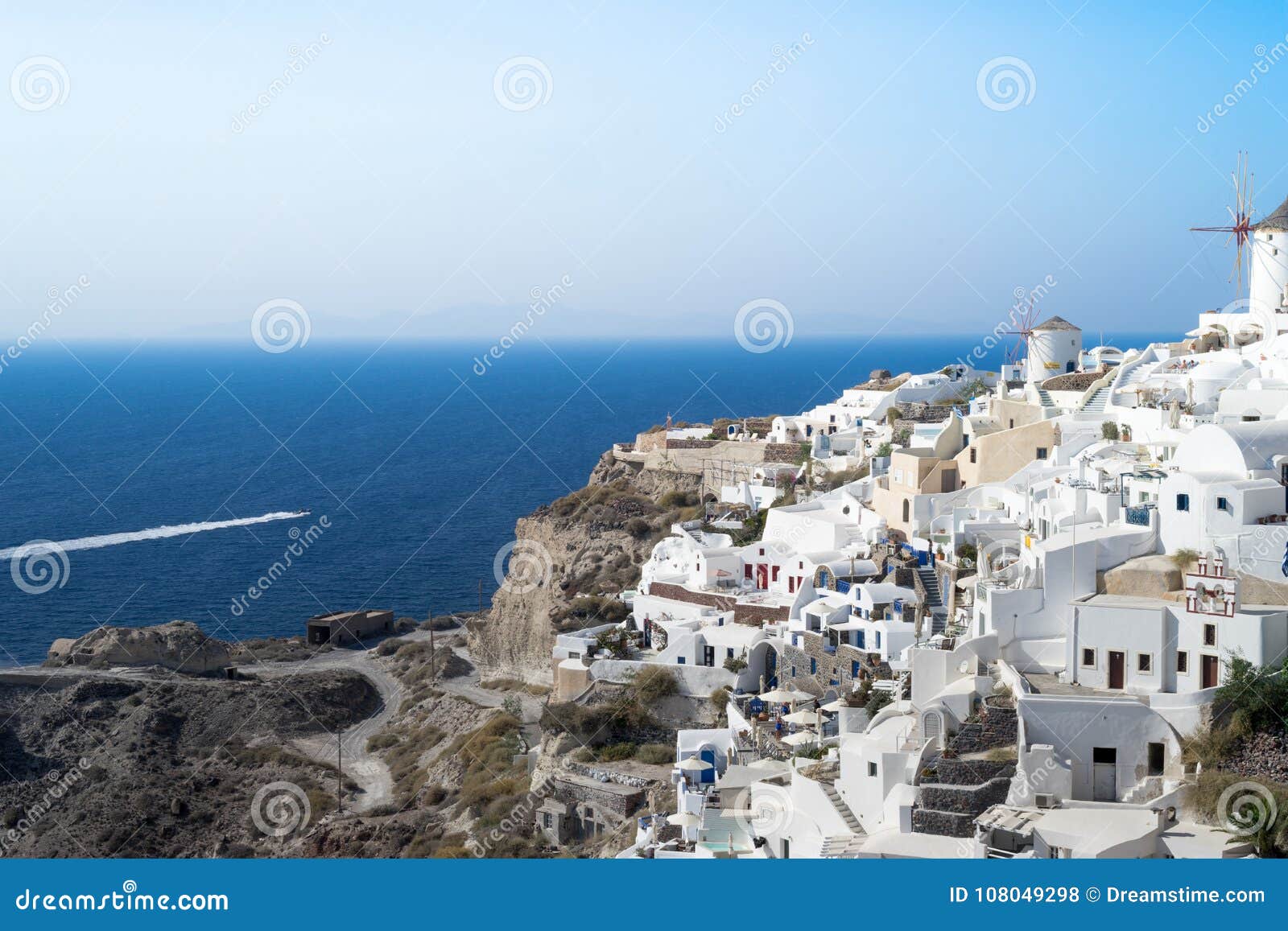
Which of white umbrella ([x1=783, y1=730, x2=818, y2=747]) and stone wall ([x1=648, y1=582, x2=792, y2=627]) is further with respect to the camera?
stone wall ([x1=648, y1=582, x2=792, y2=627])

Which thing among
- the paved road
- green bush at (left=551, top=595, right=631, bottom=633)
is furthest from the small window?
green bush at (left=551, top=595, right=631, bottom=633)

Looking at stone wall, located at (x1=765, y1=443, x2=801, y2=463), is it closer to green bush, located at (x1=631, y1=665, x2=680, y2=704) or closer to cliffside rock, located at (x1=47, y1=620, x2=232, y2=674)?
green bush, located at (x1=631, y1=665, x2=680, y2=704)

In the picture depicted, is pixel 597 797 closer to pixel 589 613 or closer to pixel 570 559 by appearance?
pixel 589 613

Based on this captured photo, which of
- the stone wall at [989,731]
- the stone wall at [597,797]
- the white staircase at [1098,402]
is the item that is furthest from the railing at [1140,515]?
the stone wall at [597,797]

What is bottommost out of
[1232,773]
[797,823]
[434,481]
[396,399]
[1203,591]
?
[797,823]

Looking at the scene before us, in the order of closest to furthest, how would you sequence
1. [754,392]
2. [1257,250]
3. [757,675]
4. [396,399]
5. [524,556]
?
[757,675]
[1257,250]
[524,556]
[754,392]
[396,399]

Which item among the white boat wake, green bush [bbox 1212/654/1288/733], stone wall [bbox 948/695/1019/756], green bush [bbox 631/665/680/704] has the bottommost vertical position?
green bush [bbox 631/665/680/704]

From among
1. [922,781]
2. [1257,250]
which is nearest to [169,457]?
[1257,250]

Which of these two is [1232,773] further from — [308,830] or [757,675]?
[308,830]
